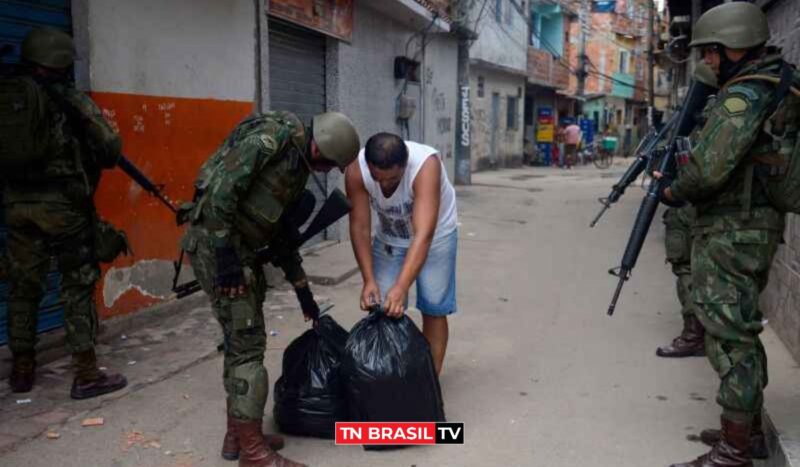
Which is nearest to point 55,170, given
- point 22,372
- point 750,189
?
point 22,372

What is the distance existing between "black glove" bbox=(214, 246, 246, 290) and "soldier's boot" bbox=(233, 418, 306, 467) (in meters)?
0.59

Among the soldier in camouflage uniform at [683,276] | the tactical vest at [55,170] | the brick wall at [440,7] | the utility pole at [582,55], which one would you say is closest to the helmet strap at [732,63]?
the soldier in camouflage uniform at [683,276]

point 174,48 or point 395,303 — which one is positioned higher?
point 174,48

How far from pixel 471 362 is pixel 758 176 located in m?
2.17

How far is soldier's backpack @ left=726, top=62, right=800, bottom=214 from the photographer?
2.77 m

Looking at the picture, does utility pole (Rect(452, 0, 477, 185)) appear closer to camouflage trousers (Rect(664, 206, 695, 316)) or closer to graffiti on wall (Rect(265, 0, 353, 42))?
graffiti on wall (Rect(265, 0, 353, 42))

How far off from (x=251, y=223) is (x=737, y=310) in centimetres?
196

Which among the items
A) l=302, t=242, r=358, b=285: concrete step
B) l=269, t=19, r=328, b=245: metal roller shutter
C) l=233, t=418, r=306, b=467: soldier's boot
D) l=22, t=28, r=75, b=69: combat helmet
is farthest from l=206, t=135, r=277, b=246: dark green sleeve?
l=269, t=19, r=328, b=245: metal roller shutter

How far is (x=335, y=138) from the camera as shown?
2.92 metres

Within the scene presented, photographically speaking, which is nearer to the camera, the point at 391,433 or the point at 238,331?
the point at 238,331

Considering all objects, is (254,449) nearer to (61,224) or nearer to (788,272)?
(61,224)

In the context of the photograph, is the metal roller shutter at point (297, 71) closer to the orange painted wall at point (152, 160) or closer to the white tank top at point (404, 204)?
the orange painted wall at point (152, 160)

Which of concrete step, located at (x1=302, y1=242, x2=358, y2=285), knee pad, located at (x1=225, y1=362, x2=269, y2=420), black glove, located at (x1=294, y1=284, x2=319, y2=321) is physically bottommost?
concrete step, located at (x1=302, y1=242, x2=358, y2=285)

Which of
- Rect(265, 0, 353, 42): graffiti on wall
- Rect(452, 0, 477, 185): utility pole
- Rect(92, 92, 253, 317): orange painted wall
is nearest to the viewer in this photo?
Rect(92, 92, 253, 317): orange painted wall
